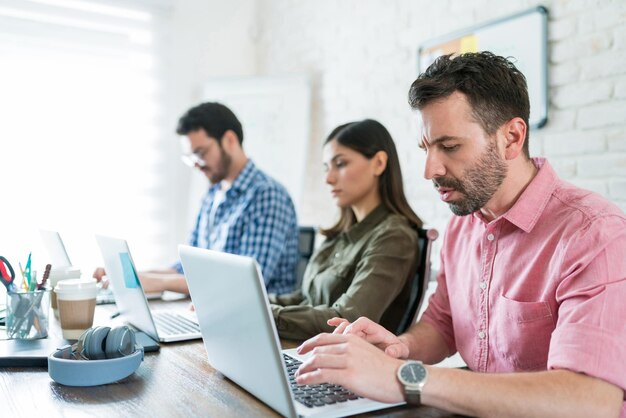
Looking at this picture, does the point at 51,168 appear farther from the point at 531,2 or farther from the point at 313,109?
the point at 531,2

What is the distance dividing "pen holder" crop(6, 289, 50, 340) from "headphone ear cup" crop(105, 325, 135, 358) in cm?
37

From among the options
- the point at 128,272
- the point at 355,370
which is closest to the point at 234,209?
the point at 128,272

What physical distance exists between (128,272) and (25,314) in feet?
0.80

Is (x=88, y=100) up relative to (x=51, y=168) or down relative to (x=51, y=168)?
up

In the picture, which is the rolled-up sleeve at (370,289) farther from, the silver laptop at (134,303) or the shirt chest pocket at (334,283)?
the silver laptop at (134,303)

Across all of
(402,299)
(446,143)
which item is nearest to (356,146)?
(402,299)

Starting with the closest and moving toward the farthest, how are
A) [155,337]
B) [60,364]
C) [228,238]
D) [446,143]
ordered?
1. [60,364]
2. [446,143]
3. [155,337]
4. [228,238]

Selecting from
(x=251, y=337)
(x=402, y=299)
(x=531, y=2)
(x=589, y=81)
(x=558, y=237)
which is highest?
(x=531, y=2)

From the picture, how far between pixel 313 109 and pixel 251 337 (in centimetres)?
260

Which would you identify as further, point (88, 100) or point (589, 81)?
point (88, 100)

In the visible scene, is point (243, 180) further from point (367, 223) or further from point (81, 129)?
point (81, 129)

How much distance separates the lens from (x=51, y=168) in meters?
3.21

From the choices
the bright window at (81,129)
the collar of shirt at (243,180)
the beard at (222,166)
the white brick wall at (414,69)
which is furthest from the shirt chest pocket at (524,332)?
the bright window at (81,129)

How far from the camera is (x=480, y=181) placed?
46.8 inches
